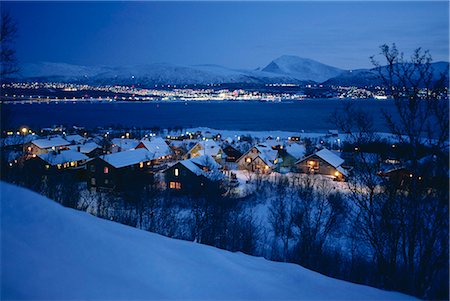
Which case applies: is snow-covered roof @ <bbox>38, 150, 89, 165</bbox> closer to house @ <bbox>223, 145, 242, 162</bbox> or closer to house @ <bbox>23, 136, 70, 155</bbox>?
house @ <bbox>23, 136, 70, 155</bbox>

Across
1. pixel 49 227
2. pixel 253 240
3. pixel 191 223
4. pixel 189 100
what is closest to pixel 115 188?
pixel 191 223

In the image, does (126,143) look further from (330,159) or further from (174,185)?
(330,159)

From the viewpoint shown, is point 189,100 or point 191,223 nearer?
point 191,223

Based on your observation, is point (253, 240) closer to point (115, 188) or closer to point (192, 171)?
point (192, 171)

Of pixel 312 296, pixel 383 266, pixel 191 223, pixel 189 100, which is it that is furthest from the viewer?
pixel 189 100

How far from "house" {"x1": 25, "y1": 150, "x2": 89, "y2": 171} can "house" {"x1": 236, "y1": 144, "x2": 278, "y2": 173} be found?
39.4 ft

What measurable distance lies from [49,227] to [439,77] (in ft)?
14.9

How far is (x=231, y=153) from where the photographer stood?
28688mm

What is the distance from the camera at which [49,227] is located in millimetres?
2781

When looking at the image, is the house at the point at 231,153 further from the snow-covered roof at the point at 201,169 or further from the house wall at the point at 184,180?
the house wall at the point at 184,180

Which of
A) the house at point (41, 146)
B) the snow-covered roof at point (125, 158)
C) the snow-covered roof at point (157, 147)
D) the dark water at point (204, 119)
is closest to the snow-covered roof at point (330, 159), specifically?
the snow-covered roof at point (125, 158)

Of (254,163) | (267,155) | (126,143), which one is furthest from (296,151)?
(126,143)

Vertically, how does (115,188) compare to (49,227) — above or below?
below

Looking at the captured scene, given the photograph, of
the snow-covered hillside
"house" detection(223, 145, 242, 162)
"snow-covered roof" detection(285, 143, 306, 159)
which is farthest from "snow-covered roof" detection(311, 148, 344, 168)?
the snow-covered hillside
